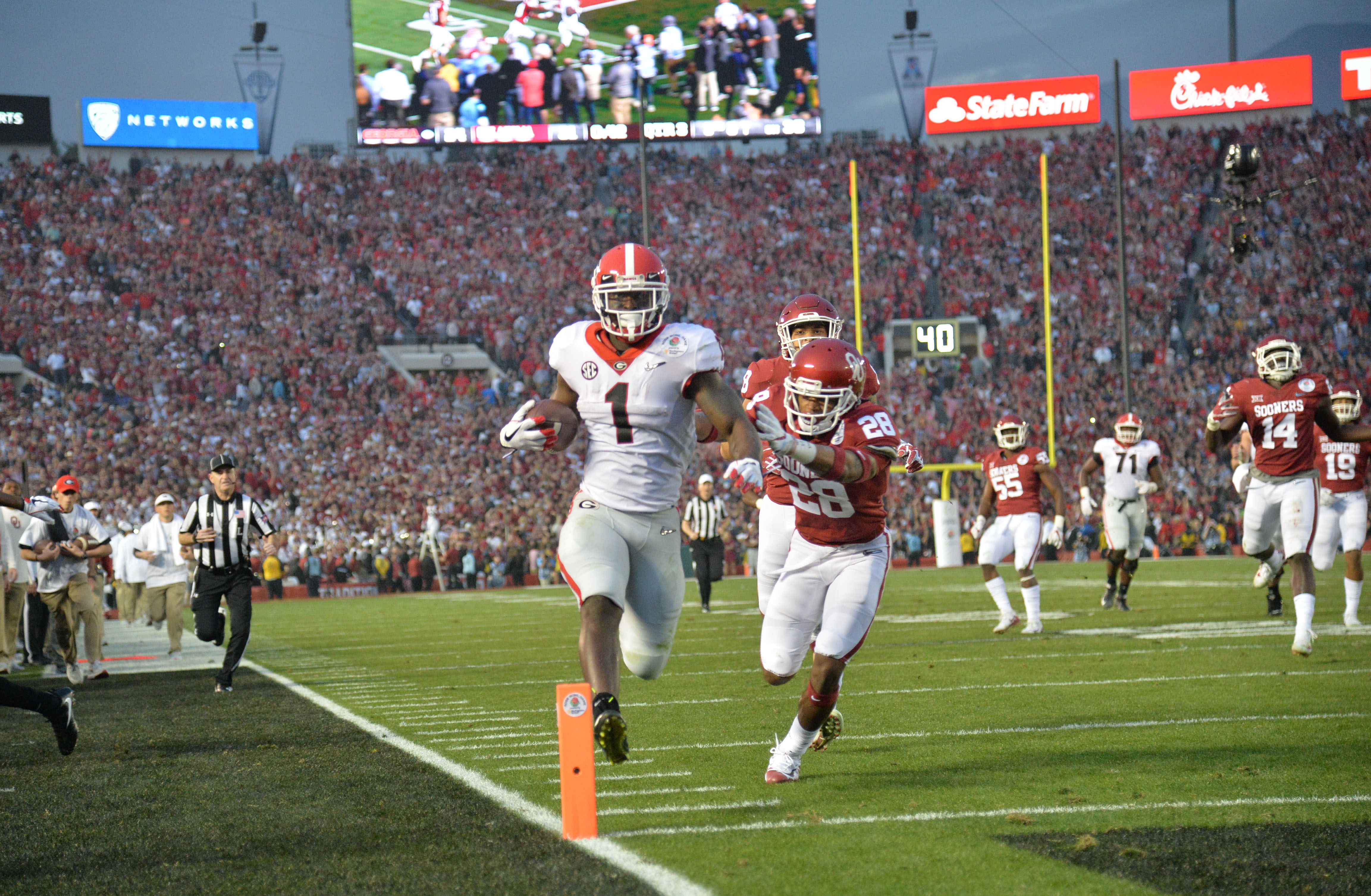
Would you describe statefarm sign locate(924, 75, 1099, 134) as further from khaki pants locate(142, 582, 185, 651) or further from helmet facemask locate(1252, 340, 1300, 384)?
helmet facemask locate(1252, 340, 1300, 384)

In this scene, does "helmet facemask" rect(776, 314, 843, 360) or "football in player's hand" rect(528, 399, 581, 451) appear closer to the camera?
"football in player's hand" rect(528, 399, 581, 451)

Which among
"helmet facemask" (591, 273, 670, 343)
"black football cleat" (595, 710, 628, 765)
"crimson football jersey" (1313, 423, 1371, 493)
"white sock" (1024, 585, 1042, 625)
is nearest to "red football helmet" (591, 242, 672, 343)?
"helmet facemask" (591, 273, 670, 343)

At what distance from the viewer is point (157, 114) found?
3741cm

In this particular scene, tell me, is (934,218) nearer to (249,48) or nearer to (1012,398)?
(1012,398)

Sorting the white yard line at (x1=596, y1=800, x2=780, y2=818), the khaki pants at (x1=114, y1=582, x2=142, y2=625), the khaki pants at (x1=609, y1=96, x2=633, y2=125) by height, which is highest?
the khaki pants at (x1=609, y1=96, x2=633, y2=125)

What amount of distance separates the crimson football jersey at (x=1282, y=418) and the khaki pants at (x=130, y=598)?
1476 cm

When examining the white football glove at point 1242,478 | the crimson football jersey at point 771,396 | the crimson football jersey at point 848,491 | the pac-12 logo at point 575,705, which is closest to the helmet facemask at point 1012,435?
the white football glove at point 1242,478

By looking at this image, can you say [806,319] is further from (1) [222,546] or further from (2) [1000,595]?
(2) [1000,595]

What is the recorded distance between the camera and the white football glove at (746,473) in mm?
4898

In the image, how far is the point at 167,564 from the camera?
14.4m

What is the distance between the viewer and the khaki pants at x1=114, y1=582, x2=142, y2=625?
19.5 m

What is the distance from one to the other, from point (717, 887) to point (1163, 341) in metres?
A: 30.7

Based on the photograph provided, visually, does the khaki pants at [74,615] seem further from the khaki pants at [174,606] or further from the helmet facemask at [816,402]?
the helmet facemask at [816,402]

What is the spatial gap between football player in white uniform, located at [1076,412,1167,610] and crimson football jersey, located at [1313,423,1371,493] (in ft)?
8.32
